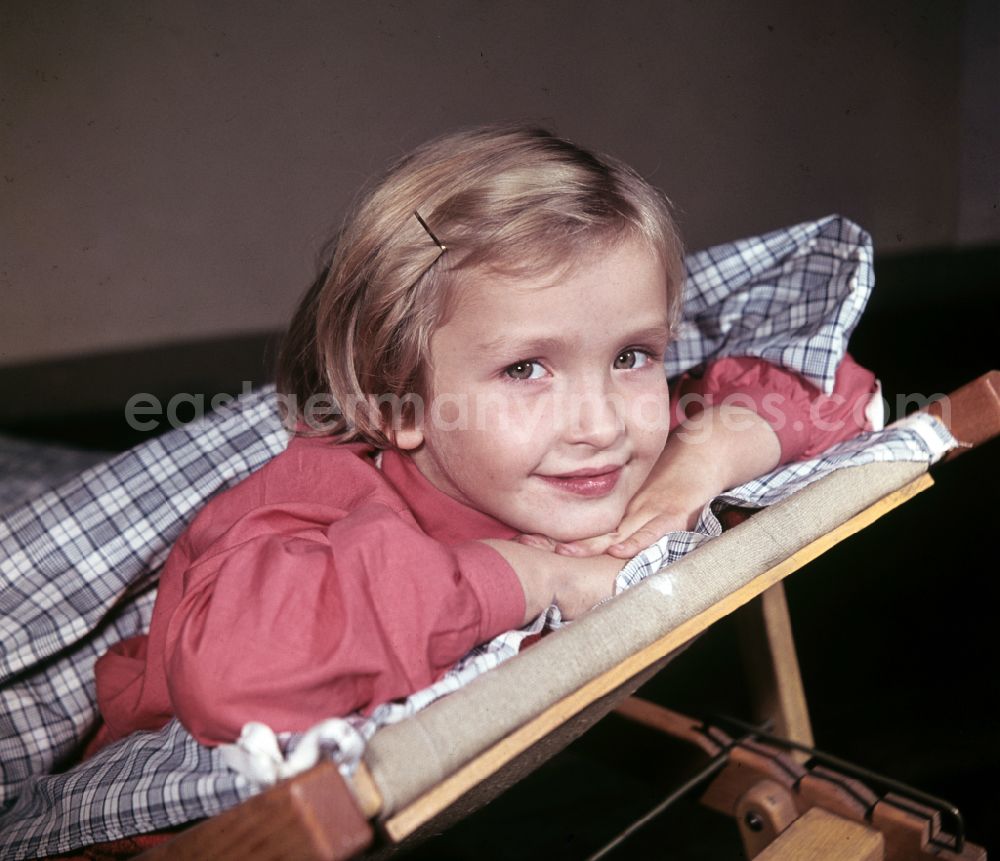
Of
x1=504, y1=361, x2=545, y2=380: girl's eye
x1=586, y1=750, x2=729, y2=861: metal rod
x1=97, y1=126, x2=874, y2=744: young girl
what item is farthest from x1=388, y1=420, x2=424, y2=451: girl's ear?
x1=586, y1=750, x2=729, y2=861: metal rod

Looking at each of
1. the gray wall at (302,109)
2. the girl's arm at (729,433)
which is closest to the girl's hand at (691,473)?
the girl's arm at (729,433)

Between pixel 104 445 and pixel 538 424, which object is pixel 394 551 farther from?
pixel 104 445

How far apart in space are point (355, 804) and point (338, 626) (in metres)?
0.17

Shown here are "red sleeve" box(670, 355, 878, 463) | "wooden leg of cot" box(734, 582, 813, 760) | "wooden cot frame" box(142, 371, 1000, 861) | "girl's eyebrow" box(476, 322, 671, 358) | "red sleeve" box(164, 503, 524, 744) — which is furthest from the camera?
"wooden leg of cot" box(734, 582, 813, 760)

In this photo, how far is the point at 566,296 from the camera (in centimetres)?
82

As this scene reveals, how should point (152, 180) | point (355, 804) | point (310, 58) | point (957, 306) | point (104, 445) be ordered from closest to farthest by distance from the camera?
Answer: point (355, 804) < point (310, 58) < point (152, 180) < point (104, 445) < point (957, 306)

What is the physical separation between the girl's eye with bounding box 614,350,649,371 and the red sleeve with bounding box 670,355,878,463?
22 cm

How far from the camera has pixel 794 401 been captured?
3.63 feet

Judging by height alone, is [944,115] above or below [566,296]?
below

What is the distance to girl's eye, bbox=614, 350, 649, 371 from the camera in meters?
0.89

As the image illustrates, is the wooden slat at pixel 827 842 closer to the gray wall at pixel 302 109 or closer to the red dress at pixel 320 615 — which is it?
the red dress at pixel 320 615

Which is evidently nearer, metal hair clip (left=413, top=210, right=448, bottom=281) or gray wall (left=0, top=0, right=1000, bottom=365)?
metal hair clip (left=413, top=210, right=448, bottom=281)

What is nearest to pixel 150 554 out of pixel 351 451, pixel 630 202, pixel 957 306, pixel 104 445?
pixel 351 451

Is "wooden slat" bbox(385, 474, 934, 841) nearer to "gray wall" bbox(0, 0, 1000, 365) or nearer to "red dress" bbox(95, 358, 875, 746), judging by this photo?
"red dress" bbox(95, 358, 875, 746)
